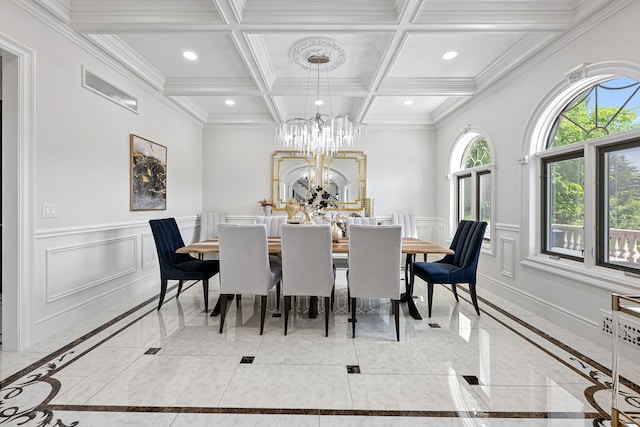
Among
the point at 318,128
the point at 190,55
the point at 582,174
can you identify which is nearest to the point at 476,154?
the point at 582,174

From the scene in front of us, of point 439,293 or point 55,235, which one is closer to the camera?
point 55,235

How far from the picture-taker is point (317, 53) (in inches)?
135

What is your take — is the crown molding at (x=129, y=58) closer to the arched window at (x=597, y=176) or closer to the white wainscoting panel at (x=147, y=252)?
the white wainscoting panel at (x=147, y=252)

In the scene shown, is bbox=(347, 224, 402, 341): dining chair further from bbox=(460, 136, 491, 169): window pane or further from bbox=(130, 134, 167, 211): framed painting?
bbox=(130, 134, 167, 211): framed painting

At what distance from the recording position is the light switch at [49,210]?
2.63m

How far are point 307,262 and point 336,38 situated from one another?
2.27 metres

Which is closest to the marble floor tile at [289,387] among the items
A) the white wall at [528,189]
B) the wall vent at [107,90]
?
the white wall at [528,189]

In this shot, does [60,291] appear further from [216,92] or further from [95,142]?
[216,92]

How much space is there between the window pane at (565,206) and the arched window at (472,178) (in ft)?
2.77

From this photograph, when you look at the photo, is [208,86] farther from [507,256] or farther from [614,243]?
[614,243]

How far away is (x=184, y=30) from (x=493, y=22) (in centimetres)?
272

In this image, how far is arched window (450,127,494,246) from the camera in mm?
4543

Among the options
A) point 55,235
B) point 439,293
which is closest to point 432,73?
point 439,293

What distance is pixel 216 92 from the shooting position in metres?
4.32
